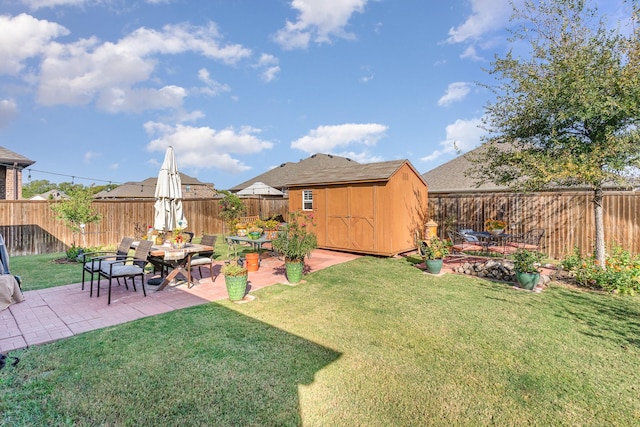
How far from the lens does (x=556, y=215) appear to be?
8281mm

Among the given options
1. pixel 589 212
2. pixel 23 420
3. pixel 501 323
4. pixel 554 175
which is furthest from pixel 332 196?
pixel 23 420

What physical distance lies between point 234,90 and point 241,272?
10.9m

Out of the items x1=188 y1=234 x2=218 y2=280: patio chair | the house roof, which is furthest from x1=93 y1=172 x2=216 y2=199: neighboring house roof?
x1=188 y1=234 x2=218 y2=280: patio chair

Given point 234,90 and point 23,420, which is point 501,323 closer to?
point 23,420

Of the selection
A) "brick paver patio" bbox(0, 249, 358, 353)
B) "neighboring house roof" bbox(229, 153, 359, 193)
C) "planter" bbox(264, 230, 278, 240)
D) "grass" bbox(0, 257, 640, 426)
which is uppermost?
"neighboring house roof" bbox(229, 153, 359, 193)

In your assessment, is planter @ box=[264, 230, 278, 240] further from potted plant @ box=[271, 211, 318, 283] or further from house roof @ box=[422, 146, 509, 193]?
house roof @ box=[422, 146, 509, 193]

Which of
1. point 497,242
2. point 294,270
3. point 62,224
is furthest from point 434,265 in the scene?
point 62,224

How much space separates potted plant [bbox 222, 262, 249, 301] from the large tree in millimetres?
5670

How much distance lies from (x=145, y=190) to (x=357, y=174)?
27103 millimetres

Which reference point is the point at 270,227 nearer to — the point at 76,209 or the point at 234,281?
the point at 234,281

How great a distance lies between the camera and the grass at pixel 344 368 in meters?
2.15

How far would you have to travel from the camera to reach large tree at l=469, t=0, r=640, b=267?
16.8 feet

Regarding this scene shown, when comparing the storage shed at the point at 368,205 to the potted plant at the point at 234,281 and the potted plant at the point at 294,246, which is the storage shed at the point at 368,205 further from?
the potted plant at the point at 234,281

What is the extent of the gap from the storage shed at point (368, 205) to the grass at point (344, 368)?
4.14 m
